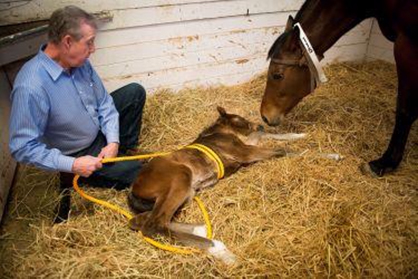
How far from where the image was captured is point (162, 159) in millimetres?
2604

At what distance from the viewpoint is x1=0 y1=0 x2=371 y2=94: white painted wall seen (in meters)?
3.53

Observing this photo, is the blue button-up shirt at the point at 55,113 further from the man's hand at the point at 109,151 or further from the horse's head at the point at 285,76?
the horse's head at the point at 285,76

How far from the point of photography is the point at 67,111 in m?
2.37

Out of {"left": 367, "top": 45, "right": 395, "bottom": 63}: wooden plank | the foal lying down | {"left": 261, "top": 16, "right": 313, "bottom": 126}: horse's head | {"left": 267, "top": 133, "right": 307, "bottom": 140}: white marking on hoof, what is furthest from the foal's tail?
{"left": 367, "top": 45, "right": 395, "bottom": 63}: wooden plank

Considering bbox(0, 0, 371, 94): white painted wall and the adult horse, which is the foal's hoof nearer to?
the adult horse

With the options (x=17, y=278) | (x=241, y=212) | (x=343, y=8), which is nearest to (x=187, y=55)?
(x=343, y=8)

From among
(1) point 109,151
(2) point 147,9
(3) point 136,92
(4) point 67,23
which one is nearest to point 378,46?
(2) point 147,9

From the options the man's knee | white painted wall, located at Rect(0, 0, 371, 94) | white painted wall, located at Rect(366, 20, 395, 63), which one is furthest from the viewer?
white painted wall, located at Rect(366, 20, 395, 63)

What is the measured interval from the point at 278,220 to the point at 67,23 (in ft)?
6.44

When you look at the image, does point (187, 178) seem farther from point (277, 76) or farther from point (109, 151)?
point (277, 76)

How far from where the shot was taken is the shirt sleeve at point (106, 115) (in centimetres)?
266

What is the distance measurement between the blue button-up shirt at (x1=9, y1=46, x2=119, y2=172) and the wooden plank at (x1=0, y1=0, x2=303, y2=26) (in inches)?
43.4

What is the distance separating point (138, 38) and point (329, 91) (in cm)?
245

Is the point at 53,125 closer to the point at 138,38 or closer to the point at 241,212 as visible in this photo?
the point at 241,212
